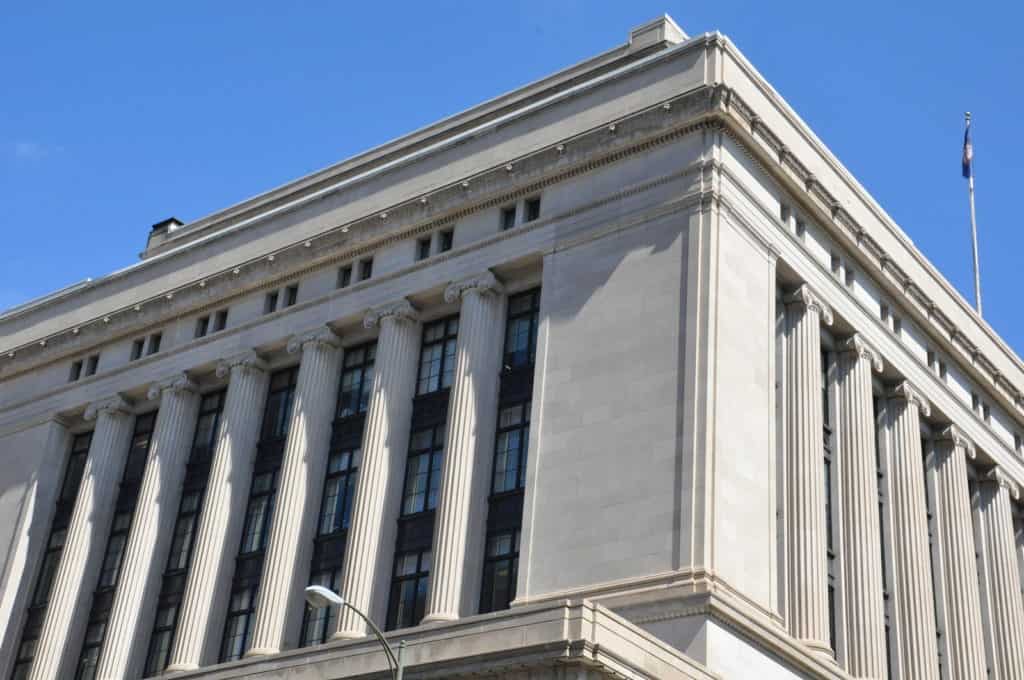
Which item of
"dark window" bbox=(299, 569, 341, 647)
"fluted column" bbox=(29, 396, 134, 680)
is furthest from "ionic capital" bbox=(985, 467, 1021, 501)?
"fluted column" bbox=(29, 396, 134, 680)

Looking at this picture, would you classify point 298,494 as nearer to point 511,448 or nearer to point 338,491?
point 338,491

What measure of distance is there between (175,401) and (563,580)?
68.6 ft

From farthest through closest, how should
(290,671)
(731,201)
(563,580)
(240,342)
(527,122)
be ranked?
1. (240,342)
2. (527,122)
3. (731,201)
4. (563,580)
5. (290,671)

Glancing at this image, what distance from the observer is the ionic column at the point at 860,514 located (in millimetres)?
44312

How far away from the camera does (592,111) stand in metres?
48.9

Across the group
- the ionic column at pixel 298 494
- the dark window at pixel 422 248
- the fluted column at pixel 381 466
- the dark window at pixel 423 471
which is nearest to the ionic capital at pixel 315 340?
the ionic column at pixel 298 494

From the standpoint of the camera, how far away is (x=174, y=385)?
5506 centimetres

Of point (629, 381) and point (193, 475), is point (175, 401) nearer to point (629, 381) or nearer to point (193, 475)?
point (193, 475)

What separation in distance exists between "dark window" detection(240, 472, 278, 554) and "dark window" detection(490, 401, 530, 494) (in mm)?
9506

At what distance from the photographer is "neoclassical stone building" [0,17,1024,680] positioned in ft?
131

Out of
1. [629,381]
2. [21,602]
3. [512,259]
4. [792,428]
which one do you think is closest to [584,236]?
[512,259]

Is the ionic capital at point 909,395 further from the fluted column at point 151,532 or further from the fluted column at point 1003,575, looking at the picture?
the fluted column at point 151,532

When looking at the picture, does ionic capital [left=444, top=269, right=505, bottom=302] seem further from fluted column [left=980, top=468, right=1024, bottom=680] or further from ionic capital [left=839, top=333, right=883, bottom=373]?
fluted column [left=980, top=468, right=1024, bottom=680]

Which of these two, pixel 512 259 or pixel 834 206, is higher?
pixel 834 206
